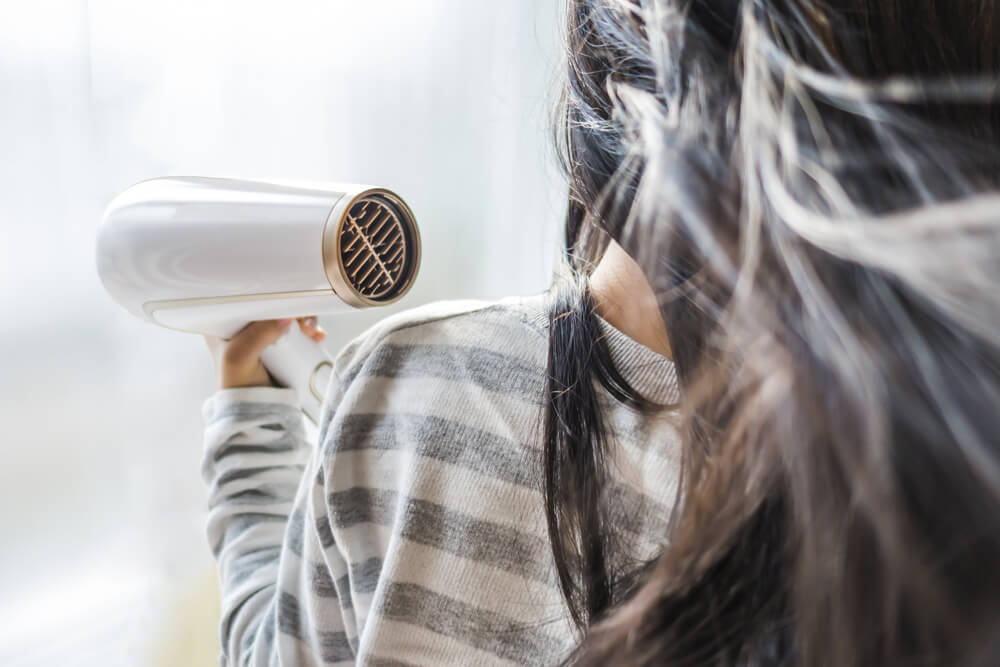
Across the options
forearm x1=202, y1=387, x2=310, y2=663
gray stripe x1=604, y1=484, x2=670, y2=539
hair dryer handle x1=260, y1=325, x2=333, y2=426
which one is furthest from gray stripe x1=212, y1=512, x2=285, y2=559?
gray stripe x1=604, y1=484, x2=670, y2=539

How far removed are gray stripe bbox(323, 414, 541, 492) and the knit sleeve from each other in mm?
50

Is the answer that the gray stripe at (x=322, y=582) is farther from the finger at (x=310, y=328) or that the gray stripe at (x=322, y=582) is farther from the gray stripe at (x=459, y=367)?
the finger at (x=310, y=328)

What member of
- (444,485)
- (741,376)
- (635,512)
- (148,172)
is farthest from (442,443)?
(148,172)

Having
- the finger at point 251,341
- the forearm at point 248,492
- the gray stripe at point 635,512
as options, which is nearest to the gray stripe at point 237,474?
the forearm at point 248,492

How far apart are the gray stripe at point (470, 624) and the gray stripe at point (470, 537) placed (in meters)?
0.04

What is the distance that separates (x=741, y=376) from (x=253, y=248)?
0.39 meters

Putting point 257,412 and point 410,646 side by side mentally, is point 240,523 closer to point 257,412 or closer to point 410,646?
point 257,412

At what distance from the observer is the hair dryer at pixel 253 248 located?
52 centimetres

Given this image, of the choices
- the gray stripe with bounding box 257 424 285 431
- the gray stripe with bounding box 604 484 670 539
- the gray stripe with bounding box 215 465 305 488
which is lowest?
the gray stripe with bounding box 215 465 305 488

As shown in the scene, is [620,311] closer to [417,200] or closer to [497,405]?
[497,405]

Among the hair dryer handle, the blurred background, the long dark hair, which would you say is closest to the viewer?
the long dark hair

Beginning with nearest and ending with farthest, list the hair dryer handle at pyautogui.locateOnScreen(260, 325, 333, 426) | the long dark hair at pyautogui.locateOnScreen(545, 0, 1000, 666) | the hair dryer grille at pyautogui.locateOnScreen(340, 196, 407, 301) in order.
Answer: the long dark hair at pyautogui.locateOnScreen(545, 0, 1000, 666), the hair dryer grille at pyautogui.locateOnScreen(340, 196, 407, 301), the hair dryer handle at pyautogui.locateOnScreen(260, 325, 333, 426)

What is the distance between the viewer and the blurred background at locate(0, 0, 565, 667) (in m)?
0.67

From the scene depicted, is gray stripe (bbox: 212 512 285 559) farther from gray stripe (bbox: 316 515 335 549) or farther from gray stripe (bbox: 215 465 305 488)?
gray stripe (bbox: 316 515 335 549)
